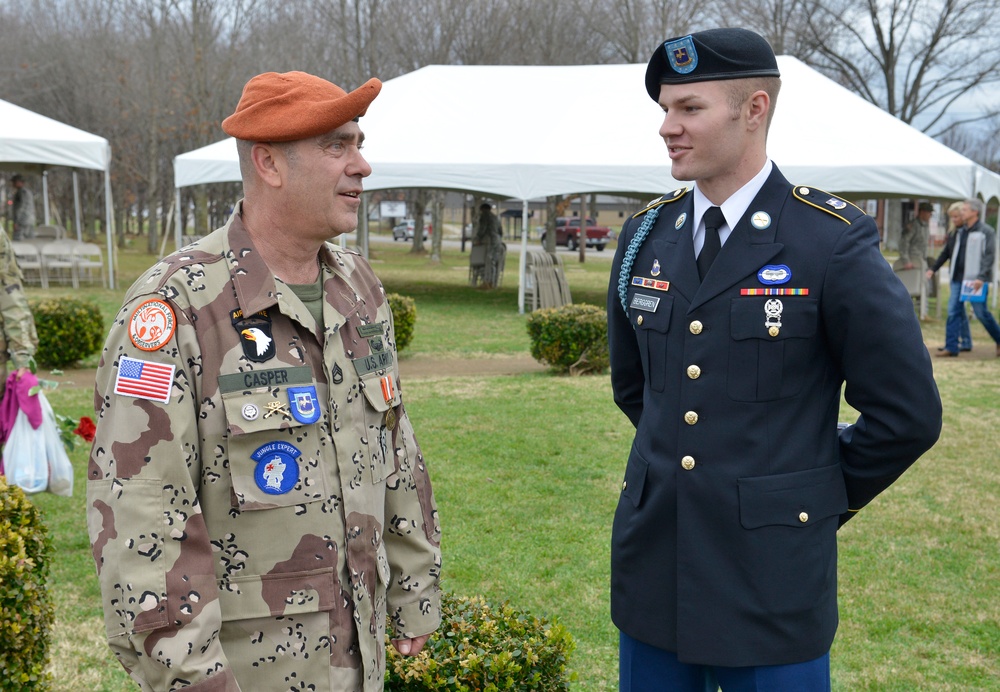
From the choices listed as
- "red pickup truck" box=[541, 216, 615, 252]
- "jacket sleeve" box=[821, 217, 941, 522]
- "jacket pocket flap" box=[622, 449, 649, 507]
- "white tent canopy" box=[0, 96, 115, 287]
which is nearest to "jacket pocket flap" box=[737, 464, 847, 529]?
"jacket sleeve" box=[821, 217, 941, 522]

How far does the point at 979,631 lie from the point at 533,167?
41.0 feet

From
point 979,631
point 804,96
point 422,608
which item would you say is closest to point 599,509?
point 979,631

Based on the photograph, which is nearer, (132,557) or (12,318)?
(132,557)

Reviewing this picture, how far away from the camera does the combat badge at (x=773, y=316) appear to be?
220 centimetres

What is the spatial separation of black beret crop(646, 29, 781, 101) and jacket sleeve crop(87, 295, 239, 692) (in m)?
1.31

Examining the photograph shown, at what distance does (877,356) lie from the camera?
2137mm

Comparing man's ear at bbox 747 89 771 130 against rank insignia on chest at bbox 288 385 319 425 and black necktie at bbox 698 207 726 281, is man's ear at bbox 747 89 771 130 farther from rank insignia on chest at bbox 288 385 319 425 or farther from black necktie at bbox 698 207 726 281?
rank insignia on chest at bbox 288 385 319 425

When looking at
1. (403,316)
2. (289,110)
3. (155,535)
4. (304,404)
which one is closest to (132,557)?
(155,535)

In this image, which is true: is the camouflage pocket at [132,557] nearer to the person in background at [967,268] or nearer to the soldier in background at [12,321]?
the soldier in background at [12,321]

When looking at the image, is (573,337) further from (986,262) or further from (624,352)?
(624,352)

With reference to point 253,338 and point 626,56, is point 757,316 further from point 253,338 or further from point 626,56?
point 626,56

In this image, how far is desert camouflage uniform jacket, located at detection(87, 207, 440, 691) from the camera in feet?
6.11

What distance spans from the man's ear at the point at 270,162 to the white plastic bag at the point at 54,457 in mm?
4055

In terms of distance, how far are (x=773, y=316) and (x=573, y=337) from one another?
28.8 ft
